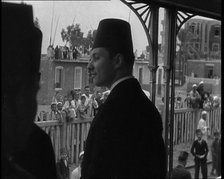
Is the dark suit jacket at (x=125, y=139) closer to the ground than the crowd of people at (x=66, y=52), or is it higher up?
closer to the ground

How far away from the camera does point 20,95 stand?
2.24m

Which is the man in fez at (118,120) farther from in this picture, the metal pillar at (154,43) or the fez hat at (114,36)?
the metal pillar at (154,43)

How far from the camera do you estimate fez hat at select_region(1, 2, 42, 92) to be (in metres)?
2.17

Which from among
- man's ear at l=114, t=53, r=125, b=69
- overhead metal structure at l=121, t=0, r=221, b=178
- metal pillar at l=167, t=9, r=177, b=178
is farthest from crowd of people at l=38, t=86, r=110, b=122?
metal pillar at l=167, t=9, r=177, b=178

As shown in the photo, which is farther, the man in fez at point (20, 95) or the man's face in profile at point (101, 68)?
the man's face in profile at point (101, 68)

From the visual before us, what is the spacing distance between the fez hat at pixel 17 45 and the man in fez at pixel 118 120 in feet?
1.51

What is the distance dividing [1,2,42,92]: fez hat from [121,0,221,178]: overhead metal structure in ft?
4.12

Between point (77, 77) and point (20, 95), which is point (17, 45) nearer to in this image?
point (20, 95)

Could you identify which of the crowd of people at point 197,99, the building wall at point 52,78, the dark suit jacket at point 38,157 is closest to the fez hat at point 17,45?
the building wall at point 52,78

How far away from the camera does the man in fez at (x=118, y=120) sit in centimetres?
268

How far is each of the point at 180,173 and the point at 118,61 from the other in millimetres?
1501

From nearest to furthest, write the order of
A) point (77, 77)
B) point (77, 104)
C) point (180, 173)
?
point (77, 77) → point (77, 104) → point (180, 173)

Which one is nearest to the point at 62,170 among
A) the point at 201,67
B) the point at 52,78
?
the point at 52,78

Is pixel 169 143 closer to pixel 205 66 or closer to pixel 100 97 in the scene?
pixel 205 66
